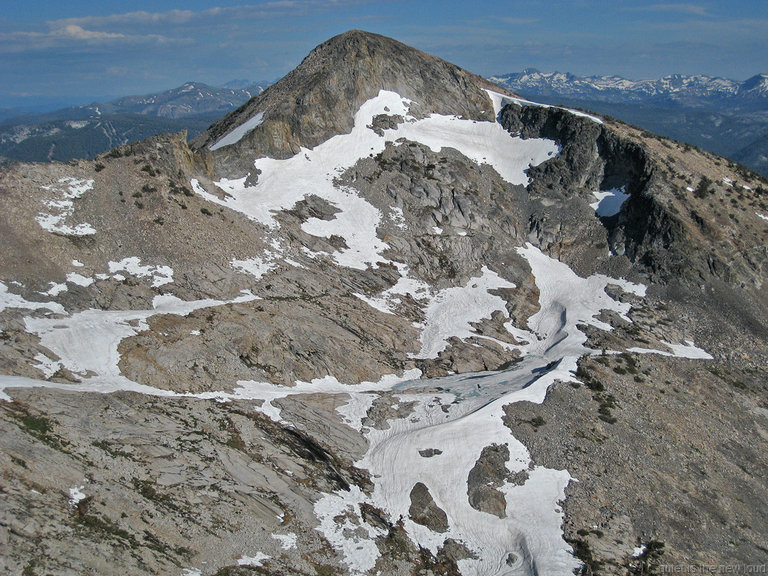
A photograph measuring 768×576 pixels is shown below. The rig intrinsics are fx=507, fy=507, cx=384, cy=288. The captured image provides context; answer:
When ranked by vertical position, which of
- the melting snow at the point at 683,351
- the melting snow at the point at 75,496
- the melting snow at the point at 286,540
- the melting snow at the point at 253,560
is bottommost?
the melting snow at the point at 683,351

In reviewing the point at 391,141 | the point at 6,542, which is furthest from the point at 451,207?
the point at 6,542

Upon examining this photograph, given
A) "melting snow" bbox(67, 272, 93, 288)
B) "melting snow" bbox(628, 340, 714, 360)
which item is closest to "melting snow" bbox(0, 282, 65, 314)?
"melting snow" bbox(67, 272, 93, 288)

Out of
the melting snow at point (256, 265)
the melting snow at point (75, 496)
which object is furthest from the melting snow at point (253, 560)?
the melting snow at point (256, 265)

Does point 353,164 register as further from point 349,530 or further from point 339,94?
point 349,530

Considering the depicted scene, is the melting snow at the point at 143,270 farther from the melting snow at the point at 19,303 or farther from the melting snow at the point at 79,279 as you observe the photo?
the melting snow at the point at 19,303

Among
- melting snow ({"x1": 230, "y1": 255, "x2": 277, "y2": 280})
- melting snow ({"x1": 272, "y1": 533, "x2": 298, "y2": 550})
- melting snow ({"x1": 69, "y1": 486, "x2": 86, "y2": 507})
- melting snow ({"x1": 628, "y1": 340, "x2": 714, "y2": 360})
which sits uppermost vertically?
melting snow ({"x1": 230, "y1": 255, "x2": 277, "y2": 280})

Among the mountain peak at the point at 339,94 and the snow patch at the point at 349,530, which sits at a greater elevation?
the mountain peak at the point at 339,94

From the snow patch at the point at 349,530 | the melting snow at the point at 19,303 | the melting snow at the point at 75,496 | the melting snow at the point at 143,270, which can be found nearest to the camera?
the melting snow at the point at 75,496

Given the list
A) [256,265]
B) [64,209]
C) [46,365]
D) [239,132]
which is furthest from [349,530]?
[239,132]

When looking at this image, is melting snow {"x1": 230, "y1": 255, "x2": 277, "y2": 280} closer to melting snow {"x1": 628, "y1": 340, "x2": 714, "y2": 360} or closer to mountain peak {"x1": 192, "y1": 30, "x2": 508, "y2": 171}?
mountain peak {"x1": 192, "y1": 30, "x2": 508, "y2": 171}
